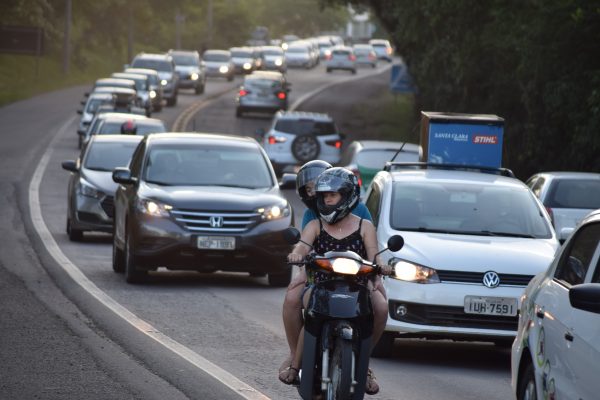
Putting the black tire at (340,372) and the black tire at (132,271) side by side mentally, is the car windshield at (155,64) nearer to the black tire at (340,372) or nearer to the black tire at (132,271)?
the black tire at (132,271)

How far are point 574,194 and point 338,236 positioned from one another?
524 inches

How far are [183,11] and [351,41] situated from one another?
2500 inches

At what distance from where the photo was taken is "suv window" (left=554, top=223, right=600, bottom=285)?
8273 mm

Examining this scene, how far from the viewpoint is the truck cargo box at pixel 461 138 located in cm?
2427

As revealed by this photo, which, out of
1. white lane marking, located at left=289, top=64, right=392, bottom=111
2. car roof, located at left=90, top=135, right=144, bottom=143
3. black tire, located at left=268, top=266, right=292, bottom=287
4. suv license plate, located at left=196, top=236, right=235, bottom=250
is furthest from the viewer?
white lane marking, located at left=289, top=64, right=392, bottom=111

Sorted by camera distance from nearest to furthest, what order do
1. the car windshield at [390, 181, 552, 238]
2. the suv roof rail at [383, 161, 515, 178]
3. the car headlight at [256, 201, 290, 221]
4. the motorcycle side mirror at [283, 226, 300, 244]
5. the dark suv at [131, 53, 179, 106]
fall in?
the motorcycle side mirror at [283, 226, 300, 244]
the car windshield at [390, 181, 552, 238]
the suv roof rail at [383, 161, 515, 178]
the car headlight at [256, 201, 290, 221]
the dark suv at [131, 53, 179, 106]

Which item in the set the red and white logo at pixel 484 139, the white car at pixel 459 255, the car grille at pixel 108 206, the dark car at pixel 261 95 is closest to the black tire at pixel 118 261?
the car grille at pixel 108 206

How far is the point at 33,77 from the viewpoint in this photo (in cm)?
8475

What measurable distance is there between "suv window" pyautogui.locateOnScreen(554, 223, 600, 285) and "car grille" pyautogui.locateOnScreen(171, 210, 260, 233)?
914 cm

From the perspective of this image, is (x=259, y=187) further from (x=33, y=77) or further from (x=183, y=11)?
(x=183, y=11)

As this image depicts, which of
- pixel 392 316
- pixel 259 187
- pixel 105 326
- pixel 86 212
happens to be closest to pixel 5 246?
pixel 86 212

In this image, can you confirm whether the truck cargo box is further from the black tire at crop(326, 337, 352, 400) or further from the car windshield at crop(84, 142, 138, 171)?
the black tire at crop(326, 337, 352, 400)

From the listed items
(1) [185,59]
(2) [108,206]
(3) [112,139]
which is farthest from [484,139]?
(1) [185,59]

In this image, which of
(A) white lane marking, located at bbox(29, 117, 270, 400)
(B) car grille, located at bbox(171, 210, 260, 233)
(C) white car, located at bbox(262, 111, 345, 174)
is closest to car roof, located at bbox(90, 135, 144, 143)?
(A) white lane marking, located at bbox(29, 117, 270, 400)
